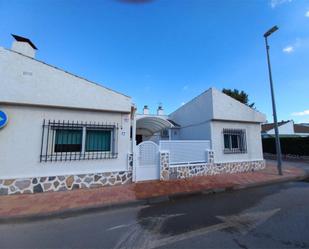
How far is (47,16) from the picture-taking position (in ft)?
25.1

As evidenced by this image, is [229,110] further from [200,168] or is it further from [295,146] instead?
[295,146]

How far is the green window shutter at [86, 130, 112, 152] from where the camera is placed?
752cm

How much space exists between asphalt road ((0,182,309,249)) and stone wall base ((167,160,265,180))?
319 cm

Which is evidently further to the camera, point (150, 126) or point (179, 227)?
point (150, 126)

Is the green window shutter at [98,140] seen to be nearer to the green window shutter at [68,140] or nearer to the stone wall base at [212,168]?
the green window shutter at [68,140]

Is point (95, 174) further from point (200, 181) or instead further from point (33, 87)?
point (200, 181)

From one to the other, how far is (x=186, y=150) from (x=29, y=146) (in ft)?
23.9

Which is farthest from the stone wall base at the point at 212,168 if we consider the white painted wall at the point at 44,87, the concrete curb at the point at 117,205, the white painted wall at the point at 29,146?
the white painted wall at the point at 44,87

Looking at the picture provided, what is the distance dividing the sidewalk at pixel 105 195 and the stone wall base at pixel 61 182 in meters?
0.29

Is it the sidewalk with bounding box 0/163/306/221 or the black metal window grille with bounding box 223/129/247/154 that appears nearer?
the sidewalk with bounding box 0/163/306/221

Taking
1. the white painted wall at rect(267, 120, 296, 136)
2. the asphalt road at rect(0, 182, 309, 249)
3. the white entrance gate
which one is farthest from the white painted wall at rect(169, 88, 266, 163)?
the white painted wall at rect(267, 120, 296, 136)

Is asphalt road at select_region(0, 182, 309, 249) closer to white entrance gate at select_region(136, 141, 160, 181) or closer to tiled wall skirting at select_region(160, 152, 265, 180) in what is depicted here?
white entrance gate at select_region(136, 141, 160, 181)

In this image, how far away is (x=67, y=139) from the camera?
7.23m

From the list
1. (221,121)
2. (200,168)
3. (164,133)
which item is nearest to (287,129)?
(164,133)
